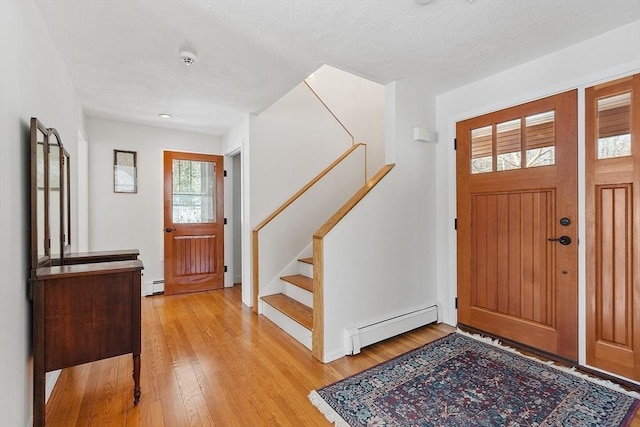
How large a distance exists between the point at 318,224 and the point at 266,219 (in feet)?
2.28

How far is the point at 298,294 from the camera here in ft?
10.5

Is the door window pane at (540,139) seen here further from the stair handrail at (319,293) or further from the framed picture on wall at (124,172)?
the framed picture on wall at (124,172)

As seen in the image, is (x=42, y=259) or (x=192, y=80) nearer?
(x=42, y=259)

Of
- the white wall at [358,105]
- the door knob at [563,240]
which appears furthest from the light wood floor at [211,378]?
the white wall at [358,105]

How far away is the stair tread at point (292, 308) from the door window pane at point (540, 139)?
90.2 inches

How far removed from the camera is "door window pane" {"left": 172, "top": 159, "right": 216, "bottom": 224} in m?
Answer: 4.29

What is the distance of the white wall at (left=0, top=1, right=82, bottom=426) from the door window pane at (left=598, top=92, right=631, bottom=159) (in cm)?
341

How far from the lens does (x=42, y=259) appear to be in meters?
1.69

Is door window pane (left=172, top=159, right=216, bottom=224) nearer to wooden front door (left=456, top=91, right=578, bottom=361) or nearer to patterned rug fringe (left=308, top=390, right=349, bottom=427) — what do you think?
patterned rug fringe (left=308, top=390, right=349, bottom=427)

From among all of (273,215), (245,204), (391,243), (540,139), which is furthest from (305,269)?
(540,139)

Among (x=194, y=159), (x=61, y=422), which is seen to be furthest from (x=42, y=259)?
(x=194, y=159)

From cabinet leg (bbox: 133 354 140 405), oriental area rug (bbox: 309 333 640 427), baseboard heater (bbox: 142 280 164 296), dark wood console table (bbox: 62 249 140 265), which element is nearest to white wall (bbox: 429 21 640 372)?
oriental area rug (bbox: 309 333 640 427)

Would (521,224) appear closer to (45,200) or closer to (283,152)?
(283,152)

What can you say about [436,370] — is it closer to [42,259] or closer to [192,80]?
[42,259]
